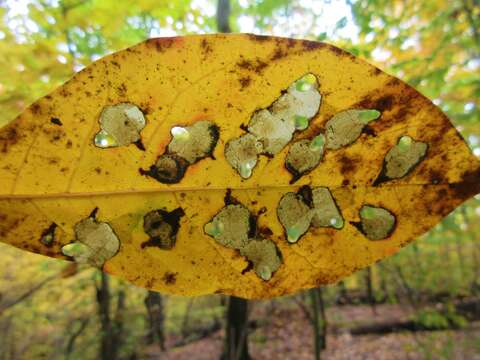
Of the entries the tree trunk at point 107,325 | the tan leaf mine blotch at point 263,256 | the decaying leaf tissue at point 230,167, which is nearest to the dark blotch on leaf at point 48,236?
the decaying leaf tissue at point 230,167

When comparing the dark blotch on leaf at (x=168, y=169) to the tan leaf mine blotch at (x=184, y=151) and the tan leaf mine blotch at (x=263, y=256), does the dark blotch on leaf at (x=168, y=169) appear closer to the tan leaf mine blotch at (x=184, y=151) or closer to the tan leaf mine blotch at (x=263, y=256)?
the tan leaf mine blotch at (x=184, y=151)

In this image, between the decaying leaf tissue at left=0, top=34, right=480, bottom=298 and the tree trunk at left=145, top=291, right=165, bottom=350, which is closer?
the decaying leaf tissue at left=0, top=34, right=480, bottom=298

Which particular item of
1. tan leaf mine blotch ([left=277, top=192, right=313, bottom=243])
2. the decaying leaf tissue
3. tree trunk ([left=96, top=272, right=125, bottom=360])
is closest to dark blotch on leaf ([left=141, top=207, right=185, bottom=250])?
the decaying leaf tissue

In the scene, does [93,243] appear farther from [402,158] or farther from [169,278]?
[402,158]

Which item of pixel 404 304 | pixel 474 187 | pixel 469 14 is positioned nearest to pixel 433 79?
pixel 469 14

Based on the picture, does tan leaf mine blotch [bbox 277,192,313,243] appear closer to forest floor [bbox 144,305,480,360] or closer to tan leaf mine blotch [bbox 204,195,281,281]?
tan leaf mine blotch [bbox 204,195,281,281]

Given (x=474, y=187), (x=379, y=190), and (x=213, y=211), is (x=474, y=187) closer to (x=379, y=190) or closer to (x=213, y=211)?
(x=379, y=190)
